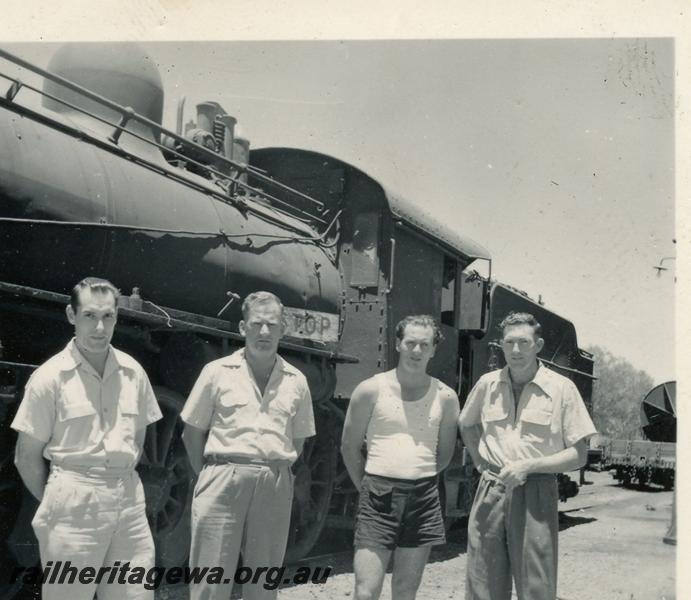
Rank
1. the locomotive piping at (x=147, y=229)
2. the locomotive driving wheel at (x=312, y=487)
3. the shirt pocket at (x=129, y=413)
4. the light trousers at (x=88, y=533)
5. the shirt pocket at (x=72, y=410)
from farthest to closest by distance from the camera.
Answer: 1. the locomotive driving wheel at (x=312, y=487)
2. the locomotive piping at (x=147, y=229)
3. the shirt pocket at (x=129, y=413)
4. the shirt pocket at (x=72, y=410)
5. the light trousers at (x=88, y=533)

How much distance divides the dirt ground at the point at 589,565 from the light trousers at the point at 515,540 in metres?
2.11

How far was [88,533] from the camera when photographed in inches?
111

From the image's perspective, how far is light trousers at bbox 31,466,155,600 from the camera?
→ 9.21 ft

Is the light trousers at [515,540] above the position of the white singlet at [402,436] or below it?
below

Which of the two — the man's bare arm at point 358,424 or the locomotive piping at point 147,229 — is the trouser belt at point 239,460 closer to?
the man's bare arm at point 358,424

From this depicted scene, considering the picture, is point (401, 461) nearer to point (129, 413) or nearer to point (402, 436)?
point (402, 436)

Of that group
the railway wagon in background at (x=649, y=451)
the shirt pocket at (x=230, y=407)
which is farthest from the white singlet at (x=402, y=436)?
the railway wagon in background at (x=649, y=451)

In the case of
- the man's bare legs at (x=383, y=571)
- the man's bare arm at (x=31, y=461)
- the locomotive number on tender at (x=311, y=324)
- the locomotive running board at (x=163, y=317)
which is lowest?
the man's bare legs at (x=383, y=571)

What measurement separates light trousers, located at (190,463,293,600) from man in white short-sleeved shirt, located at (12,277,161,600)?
0.31m

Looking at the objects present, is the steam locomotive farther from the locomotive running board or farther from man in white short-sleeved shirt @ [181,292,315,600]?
man in white short-sleeved shirt @ [181,292,315,600]

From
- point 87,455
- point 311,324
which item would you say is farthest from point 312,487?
point 87,455

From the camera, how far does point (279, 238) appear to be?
6.30 m

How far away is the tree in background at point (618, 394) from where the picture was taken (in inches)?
1965

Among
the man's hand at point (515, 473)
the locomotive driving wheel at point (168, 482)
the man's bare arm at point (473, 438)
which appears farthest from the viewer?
the locomotive driving wheel at point (168, 482)
